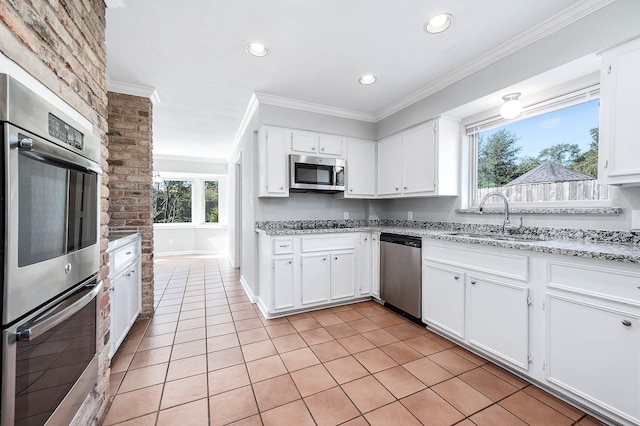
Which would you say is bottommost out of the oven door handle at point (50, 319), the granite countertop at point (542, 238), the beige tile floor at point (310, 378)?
the beige tile floor at point (310, 378)

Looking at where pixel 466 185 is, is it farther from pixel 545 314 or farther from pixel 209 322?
pixel 209 322

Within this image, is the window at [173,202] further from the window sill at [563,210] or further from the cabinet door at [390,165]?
the window sill at [563,210]

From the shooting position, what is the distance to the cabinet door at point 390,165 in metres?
3.40

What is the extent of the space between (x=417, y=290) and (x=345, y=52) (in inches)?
92.1

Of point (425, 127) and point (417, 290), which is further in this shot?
point (425, 127)

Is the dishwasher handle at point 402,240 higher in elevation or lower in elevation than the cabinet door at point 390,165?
lower

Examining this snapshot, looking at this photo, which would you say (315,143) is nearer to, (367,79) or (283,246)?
(367,79)

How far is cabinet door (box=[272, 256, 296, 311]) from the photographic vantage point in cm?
289

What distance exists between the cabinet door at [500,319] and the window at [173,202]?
23.0 feet

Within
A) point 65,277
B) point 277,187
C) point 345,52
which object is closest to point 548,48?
point 345,52

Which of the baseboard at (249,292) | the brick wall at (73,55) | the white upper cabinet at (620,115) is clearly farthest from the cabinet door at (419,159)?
the brick wall at (73,55)

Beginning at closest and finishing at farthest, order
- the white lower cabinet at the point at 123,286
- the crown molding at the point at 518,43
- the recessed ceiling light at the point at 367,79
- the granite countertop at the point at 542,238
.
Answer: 1. the granite countertop at the point at 542,238
2. the crown molding at the point at 518,43
3. the white lower cabinet at the point at 123,286
4. the recessed ceiling light at the point at 367,79

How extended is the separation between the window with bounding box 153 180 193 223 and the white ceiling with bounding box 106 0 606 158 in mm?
4302

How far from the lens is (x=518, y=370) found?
6.07ft
